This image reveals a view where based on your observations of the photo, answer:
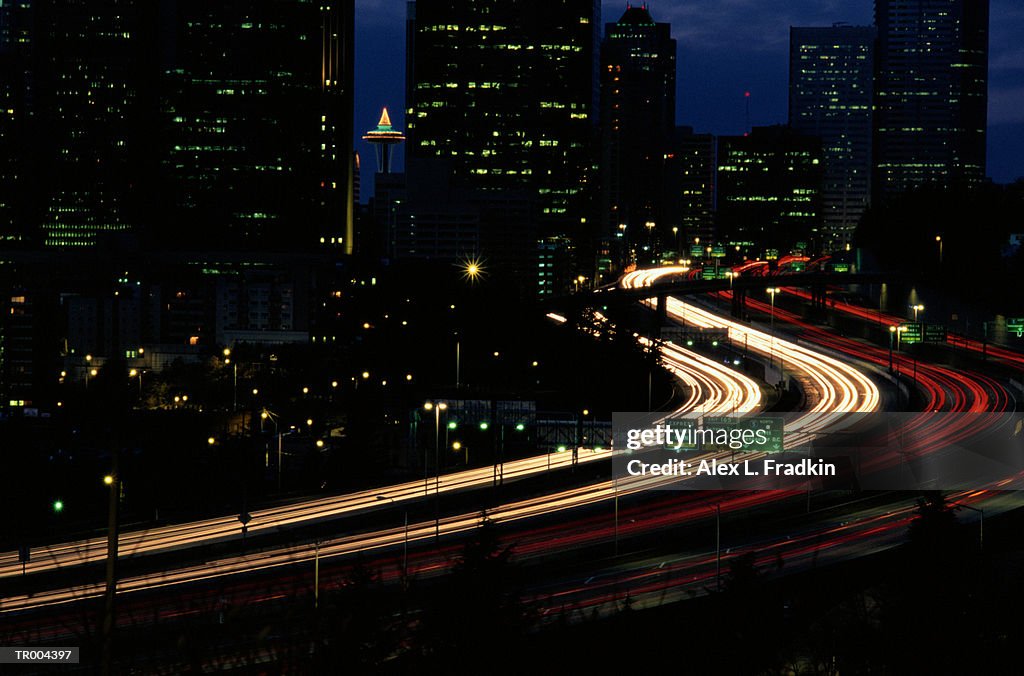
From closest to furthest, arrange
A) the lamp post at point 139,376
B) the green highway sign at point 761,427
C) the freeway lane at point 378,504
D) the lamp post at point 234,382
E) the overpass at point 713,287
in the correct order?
the freeway lane at point 378,504 → the green highway sign at point 761,427 → the lamp post at point 234,382 → the lamp post at point 139,376 → the overpass at point 713,287

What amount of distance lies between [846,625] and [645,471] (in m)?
14.6

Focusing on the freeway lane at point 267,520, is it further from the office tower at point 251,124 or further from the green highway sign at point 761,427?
the office tower at point 251,124

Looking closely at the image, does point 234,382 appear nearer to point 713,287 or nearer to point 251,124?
point 713,287

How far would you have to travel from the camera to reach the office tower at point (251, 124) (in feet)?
591

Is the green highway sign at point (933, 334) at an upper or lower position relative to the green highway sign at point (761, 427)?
upper

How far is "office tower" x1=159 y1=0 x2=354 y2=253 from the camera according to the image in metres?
180

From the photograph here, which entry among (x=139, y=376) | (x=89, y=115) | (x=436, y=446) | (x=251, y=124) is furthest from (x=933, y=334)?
(x=89, y=115)

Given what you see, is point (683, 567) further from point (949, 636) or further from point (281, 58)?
point (281, 58)

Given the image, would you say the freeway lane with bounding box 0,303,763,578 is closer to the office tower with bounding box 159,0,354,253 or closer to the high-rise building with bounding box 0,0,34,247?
the office tower with bounding box 159,0,354,253

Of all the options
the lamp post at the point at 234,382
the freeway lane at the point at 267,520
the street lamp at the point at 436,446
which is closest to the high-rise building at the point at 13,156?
the lamp post at the point at 234,382

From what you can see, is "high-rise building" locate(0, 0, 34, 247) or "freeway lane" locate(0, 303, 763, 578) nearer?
"freeway lane" locate(0, 303, 763, 578)

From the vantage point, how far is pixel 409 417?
61.9 metres

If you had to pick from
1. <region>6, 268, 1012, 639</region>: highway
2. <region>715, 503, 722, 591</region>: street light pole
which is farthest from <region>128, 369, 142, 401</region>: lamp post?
<region>715, 503, 722, 591</region>: street light pole

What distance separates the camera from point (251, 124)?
595 ft
